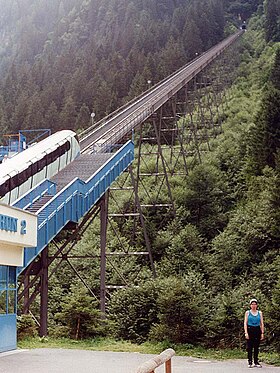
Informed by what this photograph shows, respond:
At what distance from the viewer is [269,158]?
3816cm

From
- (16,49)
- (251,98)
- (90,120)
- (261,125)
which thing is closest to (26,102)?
(90,120)

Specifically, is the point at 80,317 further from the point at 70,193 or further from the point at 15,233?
the point at 70,193

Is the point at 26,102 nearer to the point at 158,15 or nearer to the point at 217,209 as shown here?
the point at 217,209

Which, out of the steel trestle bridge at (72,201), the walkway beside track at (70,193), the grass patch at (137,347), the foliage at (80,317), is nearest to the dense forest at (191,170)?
the foliage at (80,317)

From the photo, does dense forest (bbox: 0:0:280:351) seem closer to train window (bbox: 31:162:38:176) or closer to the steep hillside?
the steep hillside

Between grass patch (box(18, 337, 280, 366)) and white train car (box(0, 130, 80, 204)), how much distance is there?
5.04 m

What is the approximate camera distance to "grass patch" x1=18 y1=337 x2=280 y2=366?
16.3 meters

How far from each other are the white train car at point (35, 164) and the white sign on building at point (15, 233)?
3.12 m

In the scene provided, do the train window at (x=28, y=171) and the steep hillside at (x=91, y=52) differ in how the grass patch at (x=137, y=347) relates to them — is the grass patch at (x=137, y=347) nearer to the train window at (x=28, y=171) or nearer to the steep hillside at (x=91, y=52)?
the train window at (x=28, y=171)

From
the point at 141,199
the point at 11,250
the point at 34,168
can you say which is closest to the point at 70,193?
the point at 34,168

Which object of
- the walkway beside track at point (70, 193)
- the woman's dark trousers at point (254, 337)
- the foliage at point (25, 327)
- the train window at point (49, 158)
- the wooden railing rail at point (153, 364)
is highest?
the train window at point (49, 158)

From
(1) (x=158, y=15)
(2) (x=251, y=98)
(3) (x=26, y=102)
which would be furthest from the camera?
(1) (x=158, y=15)

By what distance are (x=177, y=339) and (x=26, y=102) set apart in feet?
194

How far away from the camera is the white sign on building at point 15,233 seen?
17.3 metres
